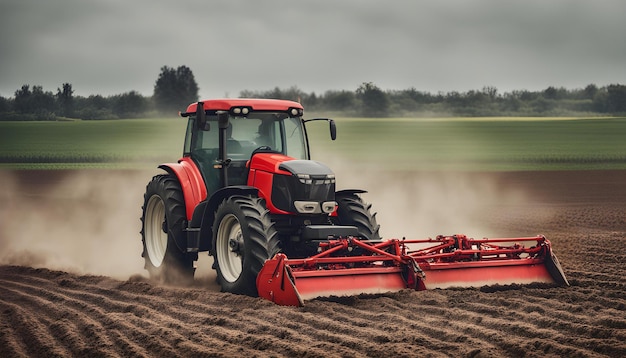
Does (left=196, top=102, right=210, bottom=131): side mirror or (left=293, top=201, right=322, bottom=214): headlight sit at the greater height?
(left=196, top=102, right=210, bottom=131): side mirror

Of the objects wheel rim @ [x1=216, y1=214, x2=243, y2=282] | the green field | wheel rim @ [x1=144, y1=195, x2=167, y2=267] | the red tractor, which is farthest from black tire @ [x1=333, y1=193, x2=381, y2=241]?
the green field

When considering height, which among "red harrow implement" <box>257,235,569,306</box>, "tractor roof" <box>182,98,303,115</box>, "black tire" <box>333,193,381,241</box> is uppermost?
"tractor roof" <box>182,98,303,115</box>

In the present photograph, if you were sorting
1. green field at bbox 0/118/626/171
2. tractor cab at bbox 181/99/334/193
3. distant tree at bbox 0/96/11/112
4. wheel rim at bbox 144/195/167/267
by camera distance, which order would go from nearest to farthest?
tractor cab at bbox 181/99/334/193 < wheel rim at bbox 144/195/167/267 < green field at bbox 0/118/626/171 < distant tree at bbox 0/96/11/112

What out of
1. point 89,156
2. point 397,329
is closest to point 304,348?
point 397,329

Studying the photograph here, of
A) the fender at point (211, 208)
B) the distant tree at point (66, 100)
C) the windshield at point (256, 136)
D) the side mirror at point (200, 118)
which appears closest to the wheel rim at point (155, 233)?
the windshield at point (256, 136)

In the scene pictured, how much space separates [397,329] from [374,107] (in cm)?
4906

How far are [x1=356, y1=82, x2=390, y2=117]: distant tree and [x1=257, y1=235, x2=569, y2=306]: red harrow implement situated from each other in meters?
43.6

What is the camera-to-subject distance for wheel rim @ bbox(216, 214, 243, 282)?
37.0 feet

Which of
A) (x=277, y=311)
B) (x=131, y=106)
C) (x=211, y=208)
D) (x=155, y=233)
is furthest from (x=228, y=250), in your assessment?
(x=131, y=106)

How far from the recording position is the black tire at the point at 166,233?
12359 millimetres

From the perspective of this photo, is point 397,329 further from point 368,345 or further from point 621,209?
point 621,209

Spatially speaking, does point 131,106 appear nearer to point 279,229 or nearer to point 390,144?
point 390,144

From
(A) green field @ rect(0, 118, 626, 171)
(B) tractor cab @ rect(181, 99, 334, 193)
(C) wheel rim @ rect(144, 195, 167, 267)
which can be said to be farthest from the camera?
(A) green field @ rect(0, 118, 626, 171)

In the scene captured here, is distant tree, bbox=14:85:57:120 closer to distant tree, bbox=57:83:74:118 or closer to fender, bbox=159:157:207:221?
distant tree, bbox=57:83:74:118
